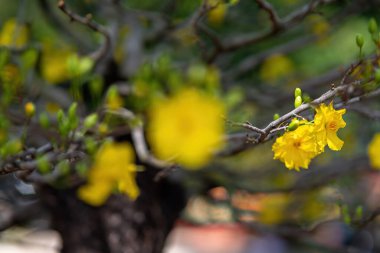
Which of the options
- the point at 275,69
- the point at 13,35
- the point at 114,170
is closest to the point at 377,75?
the point at 114,170

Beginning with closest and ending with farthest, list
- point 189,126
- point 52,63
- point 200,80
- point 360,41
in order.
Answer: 1. point 189,126
2. point 360,41
3. point 200,80
4. point 52,63

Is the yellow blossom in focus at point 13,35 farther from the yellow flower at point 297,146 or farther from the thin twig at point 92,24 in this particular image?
the yellow flower at point 297,146

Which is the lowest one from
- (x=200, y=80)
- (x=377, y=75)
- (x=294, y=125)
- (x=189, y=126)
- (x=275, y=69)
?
(x=189, y=126)

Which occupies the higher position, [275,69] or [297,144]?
[275,69]

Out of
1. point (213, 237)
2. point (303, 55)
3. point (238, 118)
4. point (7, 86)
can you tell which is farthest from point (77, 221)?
point (213, 237)

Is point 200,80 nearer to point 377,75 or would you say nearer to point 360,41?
point 360,41

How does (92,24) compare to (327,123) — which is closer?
(327,123)

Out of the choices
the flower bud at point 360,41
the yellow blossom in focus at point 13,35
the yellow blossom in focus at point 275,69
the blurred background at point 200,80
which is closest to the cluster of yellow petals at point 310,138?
the flower bud at point 360,41

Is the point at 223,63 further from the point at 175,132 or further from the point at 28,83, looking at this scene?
the point at 175,132
